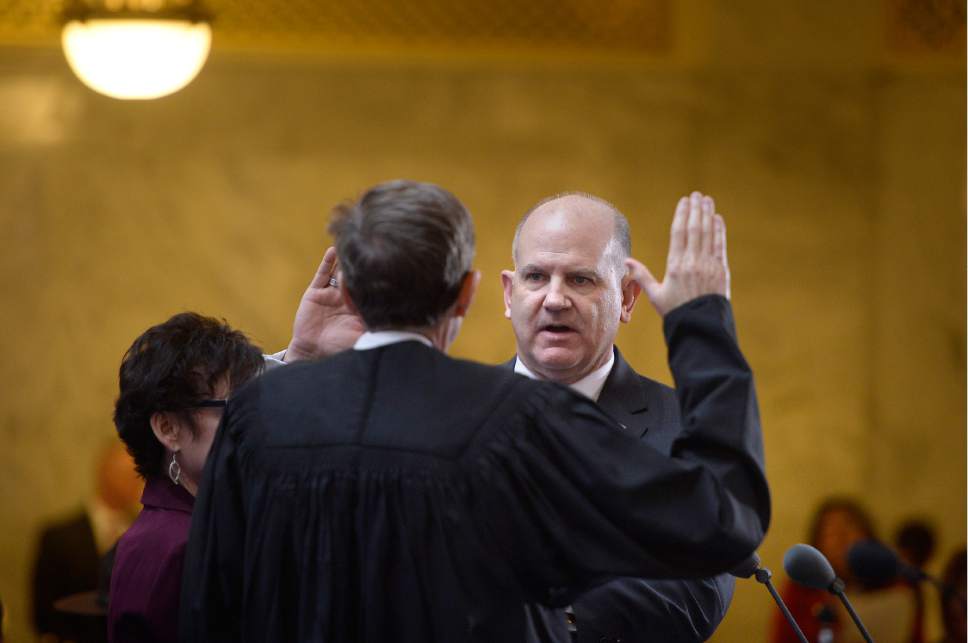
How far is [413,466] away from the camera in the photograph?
2025mm

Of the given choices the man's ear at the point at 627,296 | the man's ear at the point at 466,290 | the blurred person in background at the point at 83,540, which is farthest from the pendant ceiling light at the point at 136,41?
the man's ear at the point at 466,290

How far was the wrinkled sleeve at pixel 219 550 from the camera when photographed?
2.18 m

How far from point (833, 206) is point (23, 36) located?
15.7ft

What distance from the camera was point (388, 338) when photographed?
82.9 inches

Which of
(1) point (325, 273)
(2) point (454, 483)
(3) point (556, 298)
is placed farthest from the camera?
(3) point (556, 298)

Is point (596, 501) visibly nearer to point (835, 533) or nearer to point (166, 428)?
point (166, 428)

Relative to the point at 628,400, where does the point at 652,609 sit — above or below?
below

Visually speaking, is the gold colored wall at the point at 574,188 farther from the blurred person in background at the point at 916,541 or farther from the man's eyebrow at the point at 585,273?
the man's eyebrow at the point at 585,273

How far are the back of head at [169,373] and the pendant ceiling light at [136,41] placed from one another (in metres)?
4.31

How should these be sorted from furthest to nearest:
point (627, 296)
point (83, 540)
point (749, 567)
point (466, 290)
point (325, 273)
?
1. point (83, 540)
2. point (627, 296)
3. point (325, 273)
4. point (749, 567)
5. point (466, 290)

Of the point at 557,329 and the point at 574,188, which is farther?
the point at 574,188

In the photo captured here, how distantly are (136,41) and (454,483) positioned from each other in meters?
5.25

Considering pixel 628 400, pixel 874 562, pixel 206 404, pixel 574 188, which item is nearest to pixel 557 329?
pixel 628 400

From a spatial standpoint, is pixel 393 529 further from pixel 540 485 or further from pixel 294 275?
pixel 294 275
